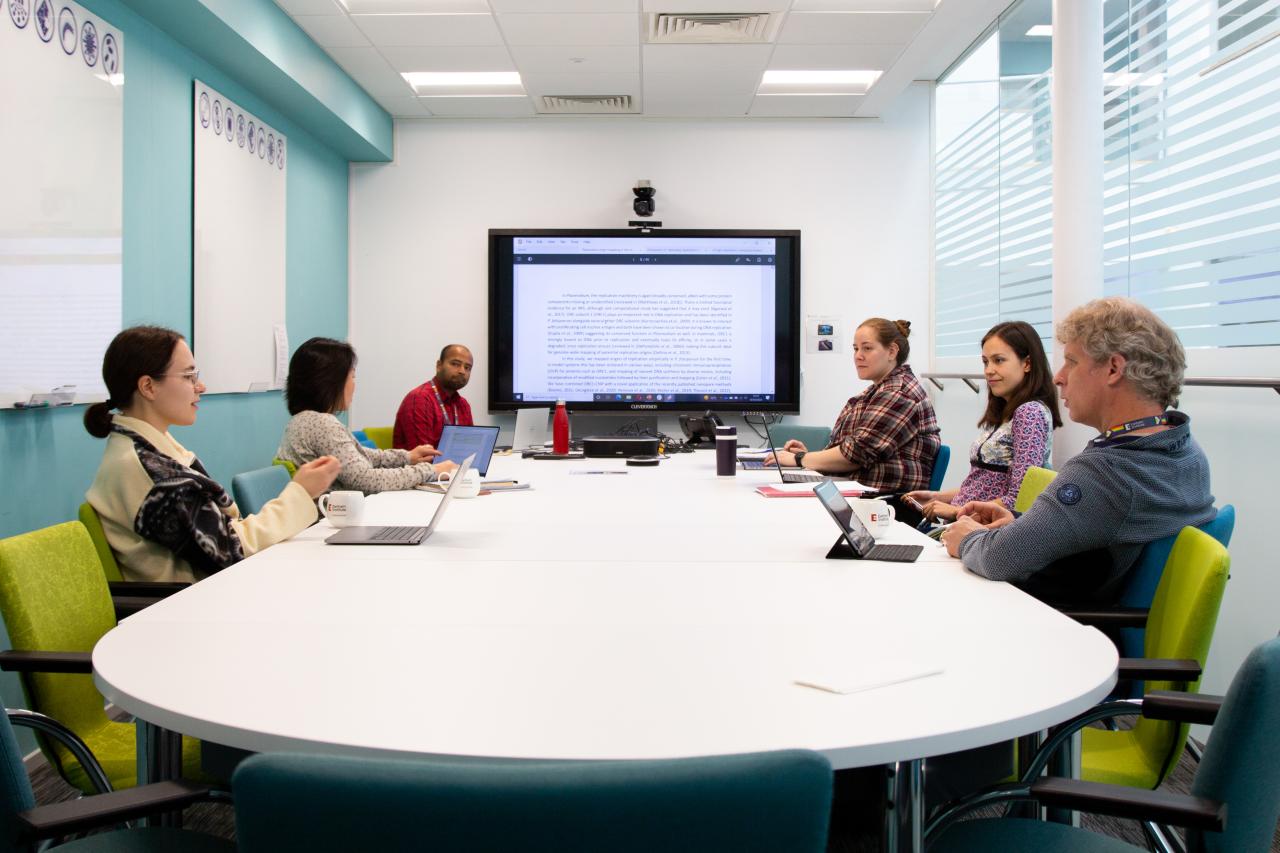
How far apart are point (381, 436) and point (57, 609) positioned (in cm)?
397

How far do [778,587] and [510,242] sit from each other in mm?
4729

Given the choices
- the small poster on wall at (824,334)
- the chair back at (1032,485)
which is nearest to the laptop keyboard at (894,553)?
the chair back at (1032,485)

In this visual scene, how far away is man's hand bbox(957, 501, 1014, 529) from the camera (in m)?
2.32

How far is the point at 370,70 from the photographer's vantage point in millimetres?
5184

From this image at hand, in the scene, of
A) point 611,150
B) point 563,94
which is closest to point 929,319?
point 611,150

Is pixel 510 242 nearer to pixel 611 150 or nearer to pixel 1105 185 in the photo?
pixel 611 150

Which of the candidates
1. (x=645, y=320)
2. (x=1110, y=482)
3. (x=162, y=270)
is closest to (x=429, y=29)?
(x=162, y=270)

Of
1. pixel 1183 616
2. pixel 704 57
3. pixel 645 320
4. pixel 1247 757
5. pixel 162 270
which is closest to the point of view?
pixel 1247 757

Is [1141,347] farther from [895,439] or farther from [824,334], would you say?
[824,334]

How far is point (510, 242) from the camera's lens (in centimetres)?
606

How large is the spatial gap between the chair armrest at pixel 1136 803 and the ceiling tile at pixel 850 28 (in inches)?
162

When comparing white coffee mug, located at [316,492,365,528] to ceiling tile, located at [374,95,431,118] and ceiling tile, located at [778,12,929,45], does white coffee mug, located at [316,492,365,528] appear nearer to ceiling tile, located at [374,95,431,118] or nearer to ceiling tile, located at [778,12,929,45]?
ceiling tile, located at [778,12,929,45]

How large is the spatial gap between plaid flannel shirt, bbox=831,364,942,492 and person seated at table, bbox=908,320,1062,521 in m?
0.47

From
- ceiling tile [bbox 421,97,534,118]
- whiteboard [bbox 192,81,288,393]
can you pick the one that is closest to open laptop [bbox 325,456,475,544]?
whiteboard [bbox 192,81,288,393]
